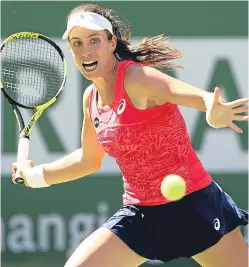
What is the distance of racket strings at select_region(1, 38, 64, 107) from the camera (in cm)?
473

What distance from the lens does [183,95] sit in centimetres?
325

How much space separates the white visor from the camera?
3.53m

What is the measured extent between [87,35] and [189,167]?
2.12 feet

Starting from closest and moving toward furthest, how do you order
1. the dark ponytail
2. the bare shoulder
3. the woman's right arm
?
the bare shoulder
the dark ponytail
the woman's right arm

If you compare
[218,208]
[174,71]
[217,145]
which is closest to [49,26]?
[174,71]

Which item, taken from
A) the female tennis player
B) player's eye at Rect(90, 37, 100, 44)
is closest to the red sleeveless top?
the female tennis player

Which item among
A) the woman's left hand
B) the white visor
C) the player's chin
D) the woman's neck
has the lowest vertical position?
the woman's left hand

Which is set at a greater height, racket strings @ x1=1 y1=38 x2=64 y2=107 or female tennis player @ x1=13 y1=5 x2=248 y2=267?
racket strings @ x1=1 y1=38 x2=64 y2=107

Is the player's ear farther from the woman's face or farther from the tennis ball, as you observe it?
the tennis ball

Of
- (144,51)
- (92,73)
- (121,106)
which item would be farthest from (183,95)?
(144,51)

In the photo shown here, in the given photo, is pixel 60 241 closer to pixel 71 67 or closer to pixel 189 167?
pixel 71 67

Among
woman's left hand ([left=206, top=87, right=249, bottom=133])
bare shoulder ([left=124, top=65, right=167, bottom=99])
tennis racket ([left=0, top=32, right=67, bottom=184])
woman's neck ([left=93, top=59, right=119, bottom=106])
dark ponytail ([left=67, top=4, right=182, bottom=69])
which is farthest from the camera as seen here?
tennis racket ([left=0, top=32, right=67, bottom=184])

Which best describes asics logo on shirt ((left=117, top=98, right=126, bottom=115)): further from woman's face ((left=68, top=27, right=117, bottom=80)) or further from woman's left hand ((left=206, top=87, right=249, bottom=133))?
woman's left hand ((left=206, top=87, right=249, bottom=133))

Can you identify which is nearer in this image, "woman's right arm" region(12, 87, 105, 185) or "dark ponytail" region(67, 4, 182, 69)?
"dark ponytail" region(67, 4, 182, 69)
